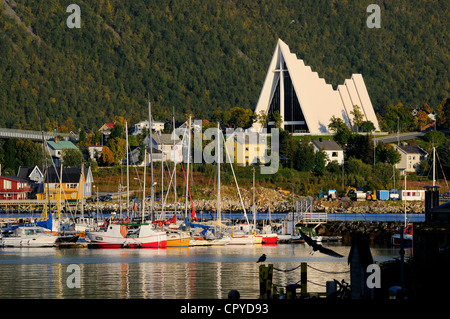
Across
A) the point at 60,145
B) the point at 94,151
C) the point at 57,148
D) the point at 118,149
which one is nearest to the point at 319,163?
the point at 118,149

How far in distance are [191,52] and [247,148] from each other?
89934 millimetres

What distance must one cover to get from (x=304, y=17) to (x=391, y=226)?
135093mm

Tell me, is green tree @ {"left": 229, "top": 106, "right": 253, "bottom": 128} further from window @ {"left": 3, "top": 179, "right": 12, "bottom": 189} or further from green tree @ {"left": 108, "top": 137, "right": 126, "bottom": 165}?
window @ {"left": 3, "top": 179, "right": 12, "bottom": 189}

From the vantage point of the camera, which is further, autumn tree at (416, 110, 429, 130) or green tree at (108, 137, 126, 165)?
autumn tree at (416, 110, 429, 130)

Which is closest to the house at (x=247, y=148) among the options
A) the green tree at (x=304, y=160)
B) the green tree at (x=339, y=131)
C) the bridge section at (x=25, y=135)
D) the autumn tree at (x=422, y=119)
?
the green tree at (x=304, y=160)

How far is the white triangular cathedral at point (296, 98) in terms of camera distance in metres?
88.1

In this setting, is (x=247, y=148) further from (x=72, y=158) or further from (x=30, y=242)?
(x=30, y=242)

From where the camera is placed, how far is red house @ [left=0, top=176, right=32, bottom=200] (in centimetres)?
6675

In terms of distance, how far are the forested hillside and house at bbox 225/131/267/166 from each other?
183ft

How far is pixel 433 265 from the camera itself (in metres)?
17.7

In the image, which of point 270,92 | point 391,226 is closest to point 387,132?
point 270,92

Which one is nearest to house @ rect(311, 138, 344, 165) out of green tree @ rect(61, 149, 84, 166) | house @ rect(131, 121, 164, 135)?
green tree @ rect(61, 149, 84, 166)

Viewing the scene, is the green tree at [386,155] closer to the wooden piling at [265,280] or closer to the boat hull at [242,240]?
the boat hull at [242,240]

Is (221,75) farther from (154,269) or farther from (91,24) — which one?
(154,269)
